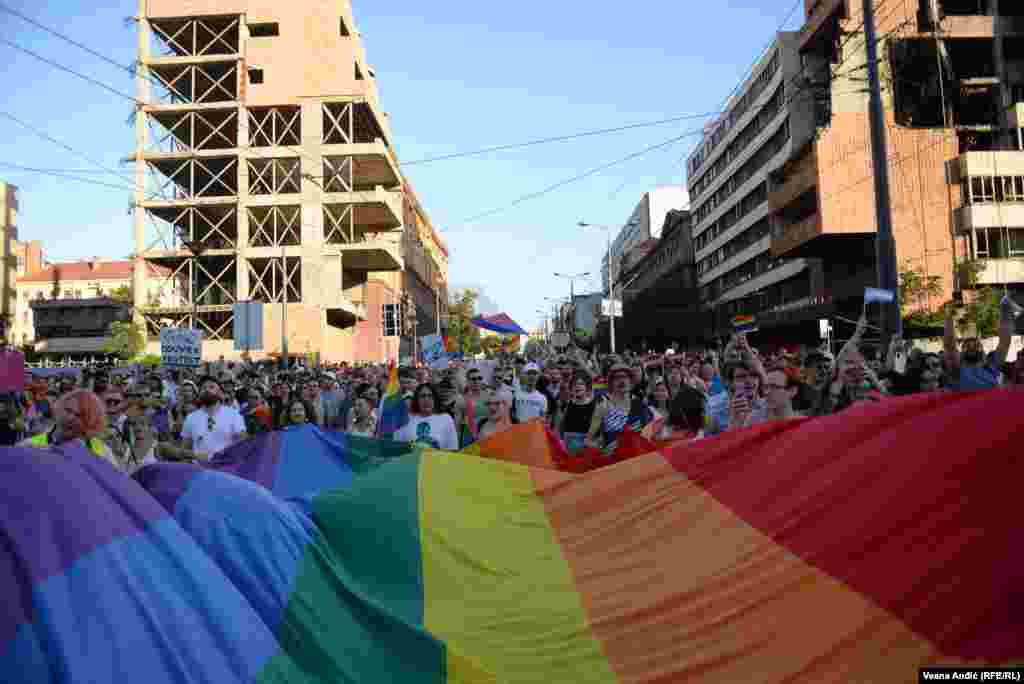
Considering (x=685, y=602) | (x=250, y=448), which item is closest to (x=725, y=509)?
(x=685, y=602)

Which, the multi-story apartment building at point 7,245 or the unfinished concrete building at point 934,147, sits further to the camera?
the multi-story apartment building at point 7,245

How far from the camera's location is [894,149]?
48.6m

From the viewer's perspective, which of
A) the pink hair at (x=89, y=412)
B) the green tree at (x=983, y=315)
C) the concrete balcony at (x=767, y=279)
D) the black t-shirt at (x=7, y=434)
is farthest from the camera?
the concrete balcony at (x=767, y=279)

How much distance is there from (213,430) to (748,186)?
215 feet

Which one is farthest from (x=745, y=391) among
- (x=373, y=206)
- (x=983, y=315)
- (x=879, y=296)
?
(x=373, y=206)

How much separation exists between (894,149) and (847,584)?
5162 cm

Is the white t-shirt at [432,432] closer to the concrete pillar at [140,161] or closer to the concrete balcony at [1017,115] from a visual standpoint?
the concrete balcony at [1017,115]

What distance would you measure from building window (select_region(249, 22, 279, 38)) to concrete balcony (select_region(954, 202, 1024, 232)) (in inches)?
1839

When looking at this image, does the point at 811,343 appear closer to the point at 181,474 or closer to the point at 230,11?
the point at 230,11

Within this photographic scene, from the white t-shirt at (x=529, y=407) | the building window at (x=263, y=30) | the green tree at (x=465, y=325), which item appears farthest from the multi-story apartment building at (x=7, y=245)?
the white t-shirt at (x=529, y=407)

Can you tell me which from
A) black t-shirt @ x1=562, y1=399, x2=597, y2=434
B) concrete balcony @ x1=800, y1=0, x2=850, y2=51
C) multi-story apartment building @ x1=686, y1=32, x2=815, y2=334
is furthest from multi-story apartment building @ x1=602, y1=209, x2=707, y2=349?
black t-shirt @ x1=562, y1=399, x2=597, y2=434

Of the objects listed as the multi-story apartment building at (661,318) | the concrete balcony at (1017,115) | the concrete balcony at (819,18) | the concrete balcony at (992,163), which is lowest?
the multi-story apartment building at (661,318)

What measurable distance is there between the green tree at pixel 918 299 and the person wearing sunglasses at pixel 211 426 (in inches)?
1566

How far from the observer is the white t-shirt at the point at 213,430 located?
925cm
